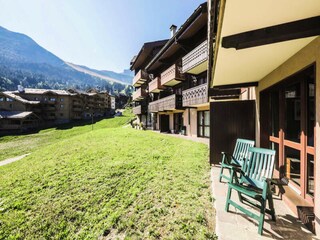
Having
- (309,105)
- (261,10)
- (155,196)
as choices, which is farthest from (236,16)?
(155,196)

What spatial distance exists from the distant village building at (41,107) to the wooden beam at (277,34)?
4995cm

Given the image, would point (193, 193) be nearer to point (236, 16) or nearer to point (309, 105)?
point (309, 105)

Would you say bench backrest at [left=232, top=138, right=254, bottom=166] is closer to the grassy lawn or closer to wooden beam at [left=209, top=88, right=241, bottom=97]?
the grassy lawn

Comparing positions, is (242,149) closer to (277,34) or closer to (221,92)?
(277,34)

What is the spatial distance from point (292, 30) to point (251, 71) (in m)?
2.11

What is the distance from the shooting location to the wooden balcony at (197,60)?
32.7 feet

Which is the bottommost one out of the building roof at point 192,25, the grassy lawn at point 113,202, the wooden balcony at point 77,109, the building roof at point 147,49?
the grassy lawn at point 113,202

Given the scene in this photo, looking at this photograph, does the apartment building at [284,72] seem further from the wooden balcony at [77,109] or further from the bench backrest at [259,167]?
the wooden balcony at [77,109]

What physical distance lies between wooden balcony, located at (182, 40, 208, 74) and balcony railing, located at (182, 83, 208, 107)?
1.40 m

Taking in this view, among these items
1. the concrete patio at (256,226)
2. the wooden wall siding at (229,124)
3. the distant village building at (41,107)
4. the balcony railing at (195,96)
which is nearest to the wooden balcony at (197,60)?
the balcony railing at (195,96)

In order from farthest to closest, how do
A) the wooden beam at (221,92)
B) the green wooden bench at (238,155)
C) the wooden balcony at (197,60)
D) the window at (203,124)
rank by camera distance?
the window at (203,124) → the wooden balcony at (197,60) → the wooden beam at (221,92) → the green wooden bench at (238,155)

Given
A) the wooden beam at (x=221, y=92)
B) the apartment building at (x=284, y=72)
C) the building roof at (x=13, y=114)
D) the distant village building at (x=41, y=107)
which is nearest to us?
the apartment building at (x=284, y=72)

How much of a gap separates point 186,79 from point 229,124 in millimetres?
9023

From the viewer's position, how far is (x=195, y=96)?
11531 millimetres
